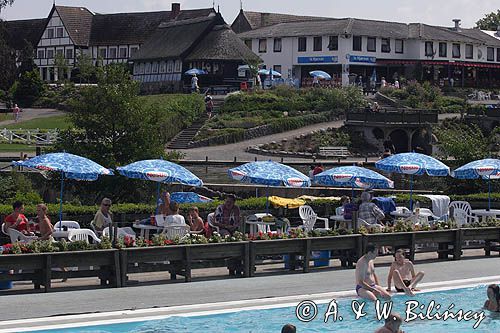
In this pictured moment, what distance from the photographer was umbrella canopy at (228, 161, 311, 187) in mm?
25469

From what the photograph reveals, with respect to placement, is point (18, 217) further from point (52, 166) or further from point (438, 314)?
point (438, 314)

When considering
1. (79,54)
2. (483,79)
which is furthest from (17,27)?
(483,79)

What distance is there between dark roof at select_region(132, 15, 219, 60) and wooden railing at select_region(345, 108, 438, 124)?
72.4ft

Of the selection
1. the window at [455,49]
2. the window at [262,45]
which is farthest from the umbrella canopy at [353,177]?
the window at [455,49]

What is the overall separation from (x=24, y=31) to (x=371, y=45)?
121 feet

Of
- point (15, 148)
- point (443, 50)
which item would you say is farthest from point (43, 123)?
point (443, 50)

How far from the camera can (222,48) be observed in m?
78.6

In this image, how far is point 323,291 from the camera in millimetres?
19484

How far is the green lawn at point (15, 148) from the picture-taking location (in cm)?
5210

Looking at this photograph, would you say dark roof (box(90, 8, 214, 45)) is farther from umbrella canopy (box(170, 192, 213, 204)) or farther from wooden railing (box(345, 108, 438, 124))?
umbrella canopy (box(170, 192, 213, 204))

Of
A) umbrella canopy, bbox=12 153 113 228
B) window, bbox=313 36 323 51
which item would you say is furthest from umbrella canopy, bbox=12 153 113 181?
window, bbox=313 36 323 51

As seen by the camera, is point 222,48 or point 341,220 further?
point 222,48

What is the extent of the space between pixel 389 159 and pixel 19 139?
32.5 metres

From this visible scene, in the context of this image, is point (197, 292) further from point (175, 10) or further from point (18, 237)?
point (175, 10)
